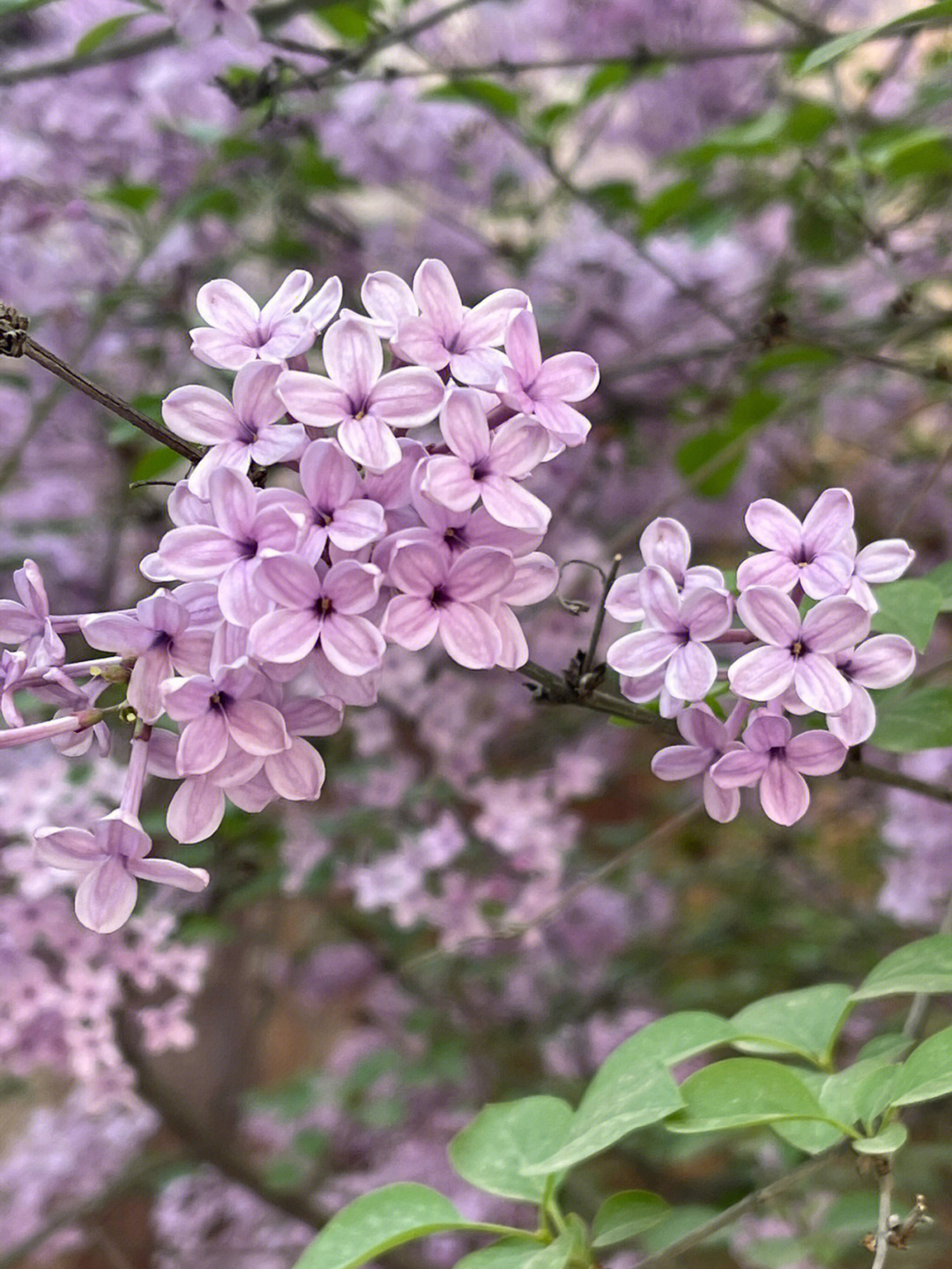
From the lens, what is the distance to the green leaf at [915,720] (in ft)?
1.50

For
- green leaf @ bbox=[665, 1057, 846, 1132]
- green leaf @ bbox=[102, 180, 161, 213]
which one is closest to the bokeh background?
green leaf @ bbox=[102, 180, 161, 213]

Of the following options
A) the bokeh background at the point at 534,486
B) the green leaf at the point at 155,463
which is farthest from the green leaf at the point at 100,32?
the green leaf at the point at 155,463

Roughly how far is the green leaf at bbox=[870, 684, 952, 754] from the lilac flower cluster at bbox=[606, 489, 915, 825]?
12 cm

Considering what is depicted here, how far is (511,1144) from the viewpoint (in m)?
0.45

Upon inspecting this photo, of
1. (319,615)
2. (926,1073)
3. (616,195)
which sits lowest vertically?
(926,1073)

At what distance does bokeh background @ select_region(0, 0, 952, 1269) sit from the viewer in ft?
2.81

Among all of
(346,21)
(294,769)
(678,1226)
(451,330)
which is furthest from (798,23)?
(678,1226)

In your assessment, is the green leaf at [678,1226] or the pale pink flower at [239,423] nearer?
the pale pink flower at [239,423]

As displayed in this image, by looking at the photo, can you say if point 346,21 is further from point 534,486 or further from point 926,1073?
point 926,1073

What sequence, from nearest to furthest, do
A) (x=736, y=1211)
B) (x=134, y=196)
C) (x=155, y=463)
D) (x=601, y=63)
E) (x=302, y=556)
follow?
(x=302, y=556), (x=736, y=1211), (x=155, y=463), (x=601, y=63), (x=134, y=196)

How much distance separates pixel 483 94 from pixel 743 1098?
76 cm

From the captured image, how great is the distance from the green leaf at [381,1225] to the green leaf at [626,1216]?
0.17ft

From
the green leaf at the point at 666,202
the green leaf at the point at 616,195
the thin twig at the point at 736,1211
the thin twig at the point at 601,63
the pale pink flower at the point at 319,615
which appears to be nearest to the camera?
the pale pink flower at the point at 319,615

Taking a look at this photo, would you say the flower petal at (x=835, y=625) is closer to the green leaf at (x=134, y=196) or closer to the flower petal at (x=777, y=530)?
the flower petal at (x=777, y=530)
